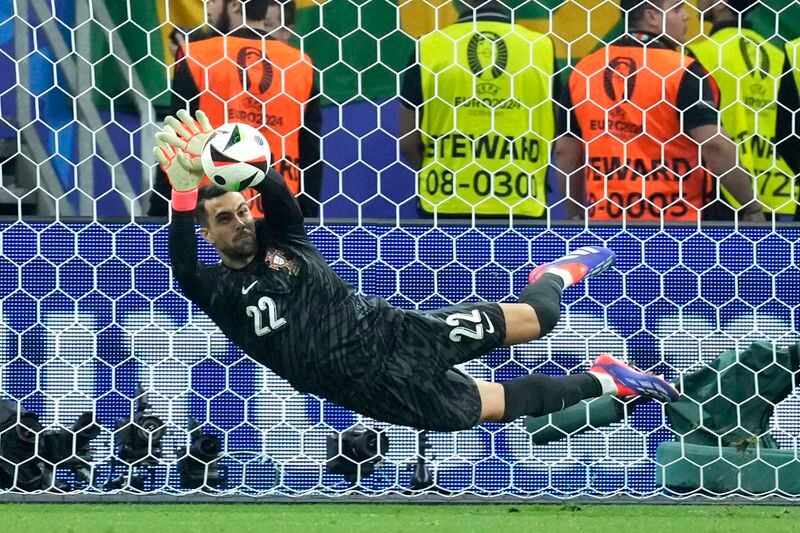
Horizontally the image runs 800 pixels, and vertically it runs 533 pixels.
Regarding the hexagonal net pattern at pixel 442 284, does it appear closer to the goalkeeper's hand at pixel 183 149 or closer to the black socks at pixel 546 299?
the black socks at pixel 546 299

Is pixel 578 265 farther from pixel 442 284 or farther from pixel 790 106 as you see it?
pixel 790 106

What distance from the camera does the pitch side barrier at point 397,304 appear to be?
→ 228 inches

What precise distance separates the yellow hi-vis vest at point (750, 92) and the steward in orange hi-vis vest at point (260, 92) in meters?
1.70

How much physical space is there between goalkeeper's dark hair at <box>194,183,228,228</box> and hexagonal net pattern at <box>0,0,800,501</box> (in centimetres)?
81

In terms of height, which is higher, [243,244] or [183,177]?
[183,177]

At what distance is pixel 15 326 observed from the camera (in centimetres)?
580

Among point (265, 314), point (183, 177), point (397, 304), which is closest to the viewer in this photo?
point (183, 177)

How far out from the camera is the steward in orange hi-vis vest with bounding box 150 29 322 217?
596 centimetres

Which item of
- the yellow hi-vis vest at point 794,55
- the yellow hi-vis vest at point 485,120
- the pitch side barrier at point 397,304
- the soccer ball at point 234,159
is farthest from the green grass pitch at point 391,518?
the yellow hi-vis vest at point 794,55

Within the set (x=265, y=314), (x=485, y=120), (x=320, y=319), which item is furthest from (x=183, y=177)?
(x=485, y=120)

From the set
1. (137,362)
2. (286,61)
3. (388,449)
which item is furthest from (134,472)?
(286,61)

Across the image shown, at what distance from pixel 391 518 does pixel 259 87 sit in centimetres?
189

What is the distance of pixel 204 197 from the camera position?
16.3 feet

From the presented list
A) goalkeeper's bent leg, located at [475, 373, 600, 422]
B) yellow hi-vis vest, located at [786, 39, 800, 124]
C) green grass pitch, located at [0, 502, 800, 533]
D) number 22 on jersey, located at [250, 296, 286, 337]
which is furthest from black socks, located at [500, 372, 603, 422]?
yellow hi-vis vest, located at [786, 39, 800, 124]
